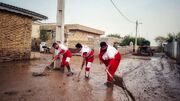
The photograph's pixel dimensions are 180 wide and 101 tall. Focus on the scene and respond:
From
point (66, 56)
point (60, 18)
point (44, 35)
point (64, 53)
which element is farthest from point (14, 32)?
point (44, 35)

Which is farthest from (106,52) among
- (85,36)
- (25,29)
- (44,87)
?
(85,36)

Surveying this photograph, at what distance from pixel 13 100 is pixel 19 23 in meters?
9.11

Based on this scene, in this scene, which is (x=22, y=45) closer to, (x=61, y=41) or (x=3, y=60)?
(x=3, y=60)

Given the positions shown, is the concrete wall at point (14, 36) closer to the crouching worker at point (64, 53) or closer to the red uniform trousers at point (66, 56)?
the crouching worker at point (64, 53)

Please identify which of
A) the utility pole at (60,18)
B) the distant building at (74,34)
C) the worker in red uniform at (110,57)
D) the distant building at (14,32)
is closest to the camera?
the worker in red uniform at (110,57)

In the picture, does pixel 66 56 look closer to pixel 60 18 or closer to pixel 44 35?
pixel 60 18

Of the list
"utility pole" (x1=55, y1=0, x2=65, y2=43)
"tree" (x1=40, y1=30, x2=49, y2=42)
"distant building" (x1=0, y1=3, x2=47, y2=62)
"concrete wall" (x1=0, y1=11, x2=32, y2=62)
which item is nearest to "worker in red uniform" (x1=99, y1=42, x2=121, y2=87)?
"utility pole" (x1=55, y1=0, x2=65, y2=43)

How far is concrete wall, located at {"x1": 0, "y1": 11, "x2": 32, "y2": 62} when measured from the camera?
37.6 feet

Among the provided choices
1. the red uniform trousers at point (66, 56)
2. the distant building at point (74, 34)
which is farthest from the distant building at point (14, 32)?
the distant building at point (74, 34)

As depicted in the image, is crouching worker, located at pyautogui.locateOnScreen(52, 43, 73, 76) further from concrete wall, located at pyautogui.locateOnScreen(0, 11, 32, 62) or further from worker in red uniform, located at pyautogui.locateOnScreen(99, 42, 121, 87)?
concrete wall, located at pyautogui.locateOnScreen(0, 11, 32, 62)

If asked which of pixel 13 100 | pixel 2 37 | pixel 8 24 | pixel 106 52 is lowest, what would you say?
pixel 13 100

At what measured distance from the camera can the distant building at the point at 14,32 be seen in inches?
449

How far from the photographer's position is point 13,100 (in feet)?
14.8

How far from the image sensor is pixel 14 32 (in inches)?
483
